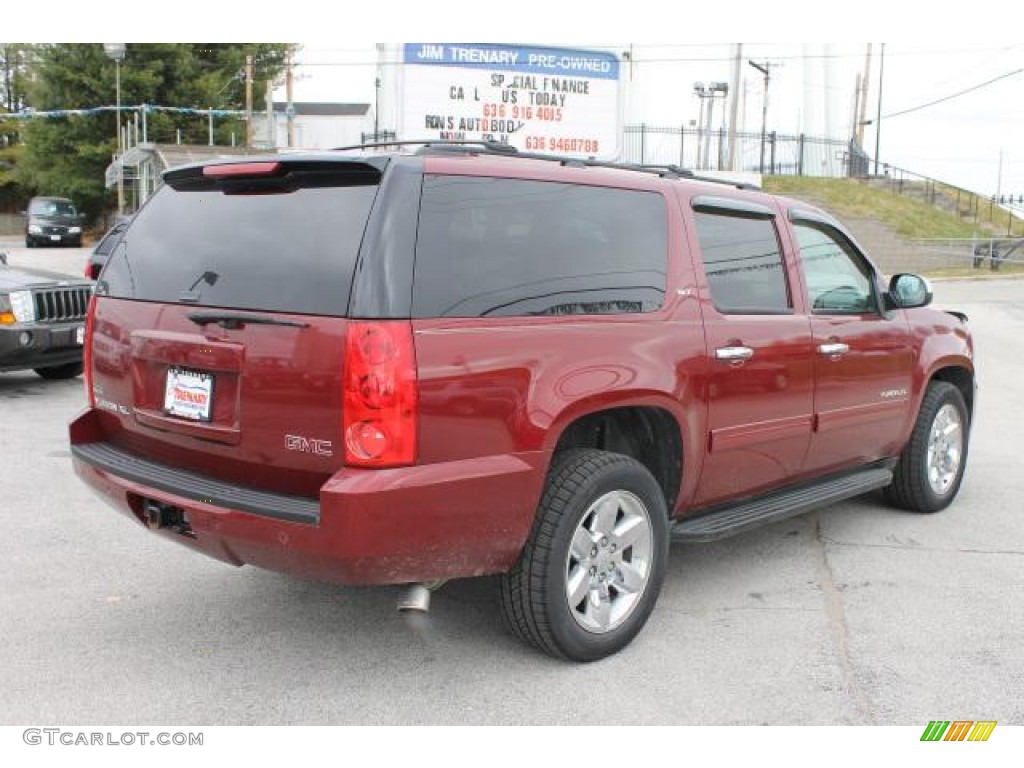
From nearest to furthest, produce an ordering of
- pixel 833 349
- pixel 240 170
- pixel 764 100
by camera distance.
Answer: pixel 240 170
pixel 833 349
pixel 764 100

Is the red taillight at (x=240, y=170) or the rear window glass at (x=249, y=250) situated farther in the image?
the red taillight at (x=240, y=170)

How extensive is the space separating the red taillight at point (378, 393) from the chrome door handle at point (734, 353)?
1599 millimetres

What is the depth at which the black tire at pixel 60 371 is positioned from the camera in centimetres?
1016

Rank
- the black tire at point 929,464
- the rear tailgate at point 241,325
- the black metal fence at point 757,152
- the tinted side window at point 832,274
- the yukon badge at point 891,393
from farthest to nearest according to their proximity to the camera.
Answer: the black metal fence at point 757,152
the black tire at point 929,464
the yukon badge at point 891,393
the tinted side window at point 832,274
the rear tailgate at point 241,325

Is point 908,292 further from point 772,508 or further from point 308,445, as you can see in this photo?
point 308,445

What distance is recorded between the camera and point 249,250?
3.56m

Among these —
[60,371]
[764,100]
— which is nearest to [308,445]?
[60,371]

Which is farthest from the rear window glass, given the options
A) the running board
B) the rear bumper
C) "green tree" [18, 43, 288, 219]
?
"green tree" [18, 43, 288, 219]

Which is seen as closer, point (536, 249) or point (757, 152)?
point (536, 249)

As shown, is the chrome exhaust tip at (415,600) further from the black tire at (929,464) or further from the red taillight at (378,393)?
the black tire at (929,464)

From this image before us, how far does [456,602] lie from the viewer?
14.5ft

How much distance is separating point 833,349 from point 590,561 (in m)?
1.90

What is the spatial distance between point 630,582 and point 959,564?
211 cm
